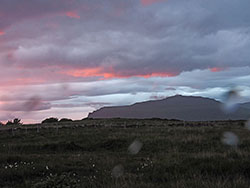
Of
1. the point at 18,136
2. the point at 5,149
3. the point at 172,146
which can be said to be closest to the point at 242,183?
the point at 172,146

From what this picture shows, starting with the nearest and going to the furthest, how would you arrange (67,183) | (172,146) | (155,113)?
(67,183), (172,146), (155,113)

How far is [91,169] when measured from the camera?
1198 centimetres

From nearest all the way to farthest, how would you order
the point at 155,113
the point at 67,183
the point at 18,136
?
the point at 67,183 < the point at 18,136 < the point at 155,113

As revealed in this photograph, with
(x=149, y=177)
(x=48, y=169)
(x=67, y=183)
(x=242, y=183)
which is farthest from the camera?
(x=48, y=169)

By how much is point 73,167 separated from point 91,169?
89 centimetres

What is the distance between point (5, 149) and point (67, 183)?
48.8 ft

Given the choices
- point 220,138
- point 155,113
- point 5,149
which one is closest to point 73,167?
point 5,149

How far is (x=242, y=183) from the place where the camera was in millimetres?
7574

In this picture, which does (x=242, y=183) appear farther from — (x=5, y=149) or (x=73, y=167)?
(x=5, y=149)

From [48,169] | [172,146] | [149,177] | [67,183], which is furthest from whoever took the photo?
[172,146]

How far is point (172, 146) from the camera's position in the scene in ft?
64.8

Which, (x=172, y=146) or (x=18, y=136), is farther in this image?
(x=18, y=136)

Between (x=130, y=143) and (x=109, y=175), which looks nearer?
(x=109, y=175)

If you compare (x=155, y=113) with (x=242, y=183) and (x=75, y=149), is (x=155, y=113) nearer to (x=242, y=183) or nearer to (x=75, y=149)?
(x=75, y=149)
